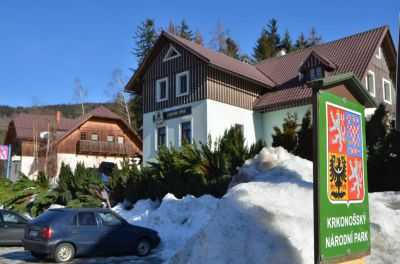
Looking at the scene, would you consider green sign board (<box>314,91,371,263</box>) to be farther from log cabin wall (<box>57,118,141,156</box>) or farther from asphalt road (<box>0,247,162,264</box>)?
log cabin wall (<box>57,118,141,156</box>)

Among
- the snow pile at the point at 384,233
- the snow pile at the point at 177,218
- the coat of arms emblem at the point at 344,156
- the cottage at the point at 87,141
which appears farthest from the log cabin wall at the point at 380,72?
the cottage at the point at 87,141

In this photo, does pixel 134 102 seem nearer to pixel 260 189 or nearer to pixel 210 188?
pixel 210 188

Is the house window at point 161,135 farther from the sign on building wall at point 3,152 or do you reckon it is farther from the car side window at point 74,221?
the car side window at point 74,221

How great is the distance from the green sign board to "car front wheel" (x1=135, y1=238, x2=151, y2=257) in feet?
28.5

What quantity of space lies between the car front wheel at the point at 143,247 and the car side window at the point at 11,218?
5.81 metres

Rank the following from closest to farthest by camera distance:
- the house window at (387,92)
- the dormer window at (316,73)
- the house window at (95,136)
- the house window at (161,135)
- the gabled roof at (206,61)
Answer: the dormer window at (316,73), the gabled roof at (206,61), the house window at (161,135), the house window at (387,92), the house window at (95,136)

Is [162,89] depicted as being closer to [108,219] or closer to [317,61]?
[317,61]

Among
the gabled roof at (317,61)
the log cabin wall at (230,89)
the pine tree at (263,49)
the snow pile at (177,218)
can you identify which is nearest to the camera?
the snow pile at (177,218)

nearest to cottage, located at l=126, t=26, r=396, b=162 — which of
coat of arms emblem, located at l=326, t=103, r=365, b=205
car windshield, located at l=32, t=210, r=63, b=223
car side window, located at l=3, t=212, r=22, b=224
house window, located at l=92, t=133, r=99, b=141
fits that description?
car side window, located at l=3, t=212, r=22, b=224

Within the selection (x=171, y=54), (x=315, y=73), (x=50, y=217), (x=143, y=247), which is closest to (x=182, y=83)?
(x=171, y=54)

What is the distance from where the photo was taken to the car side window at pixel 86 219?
1301cm

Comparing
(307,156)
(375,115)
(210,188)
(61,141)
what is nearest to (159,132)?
(210,188)

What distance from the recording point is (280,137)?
59.3ft

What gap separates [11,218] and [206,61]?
13840 mm
